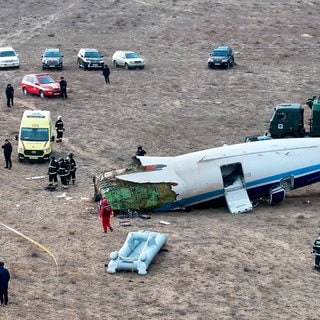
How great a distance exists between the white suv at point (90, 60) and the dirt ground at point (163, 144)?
2.94 ft

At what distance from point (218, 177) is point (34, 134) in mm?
10185

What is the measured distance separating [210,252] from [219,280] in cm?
228

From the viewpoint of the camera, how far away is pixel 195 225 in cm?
→ 3041

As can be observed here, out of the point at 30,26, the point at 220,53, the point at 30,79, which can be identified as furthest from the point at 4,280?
the point at 30,26

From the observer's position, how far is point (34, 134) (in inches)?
1531

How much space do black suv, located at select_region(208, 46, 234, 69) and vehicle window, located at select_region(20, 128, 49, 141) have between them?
69.6ft

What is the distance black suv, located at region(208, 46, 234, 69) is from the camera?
2271 inches

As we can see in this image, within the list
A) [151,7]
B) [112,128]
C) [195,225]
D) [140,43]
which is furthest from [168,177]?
[151,7]

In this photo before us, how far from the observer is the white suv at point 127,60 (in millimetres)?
58022

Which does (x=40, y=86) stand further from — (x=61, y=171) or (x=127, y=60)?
(x=61, y=171)

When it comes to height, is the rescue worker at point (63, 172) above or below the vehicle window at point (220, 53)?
above

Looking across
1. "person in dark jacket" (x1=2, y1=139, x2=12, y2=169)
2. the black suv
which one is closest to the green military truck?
"person in dark jacket" (x1=2, y1=139, x2=12, y2=169)

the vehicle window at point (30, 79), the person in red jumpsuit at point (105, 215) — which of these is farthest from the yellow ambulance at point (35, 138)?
the vehicle window at point (30, 79)

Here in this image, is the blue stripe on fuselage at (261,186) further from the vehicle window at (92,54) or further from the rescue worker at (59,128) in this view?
the vehicle window at (92,54)
